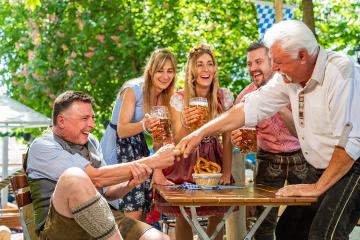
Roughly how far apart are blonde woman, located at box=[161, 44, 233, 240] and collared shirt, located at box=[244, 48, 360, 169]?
120cm

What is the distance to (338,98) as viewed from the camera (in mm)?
3600

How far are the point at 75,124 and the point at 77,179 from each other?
0.71 m

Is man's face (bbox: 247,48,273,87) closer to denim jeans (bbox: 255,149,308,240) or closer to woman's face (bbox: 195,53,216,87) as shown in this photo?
woman's face (bbox: 195,53,216,87)

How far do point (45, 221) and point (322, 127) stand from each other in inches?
59.4

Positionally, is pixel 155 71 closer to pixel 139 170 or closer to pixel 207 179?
pixel 207 179

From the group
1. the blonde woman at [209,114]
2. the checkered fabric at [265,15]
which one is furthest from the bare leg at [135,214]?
the checkered fabric at [265,15]

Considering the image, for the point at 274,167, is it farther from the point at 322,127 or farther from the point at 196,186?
the point at 322,127

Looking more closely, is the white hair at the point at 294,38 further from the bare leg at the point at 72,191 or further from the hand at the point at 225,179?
the hand at the point at 225,179

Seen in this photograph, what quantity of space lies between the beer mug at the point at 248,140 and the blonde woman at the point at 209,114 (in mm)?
338

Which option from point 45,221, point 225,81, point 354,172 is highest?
point 354,172

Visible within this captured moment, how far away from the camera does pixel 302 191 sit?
364 cm

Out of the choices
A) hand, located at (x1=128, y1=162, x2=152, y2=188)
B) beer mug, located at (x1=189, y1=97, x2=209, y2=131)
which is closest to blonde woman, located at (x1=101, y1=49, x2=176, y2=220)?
beer mug, located at (x1=189, y1=97, x2=209, y2=131)

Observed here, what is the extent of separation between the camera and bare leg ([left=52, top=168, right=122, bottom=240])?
11.7 ft

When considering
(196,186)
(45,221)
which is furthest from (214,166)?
(45,221)
